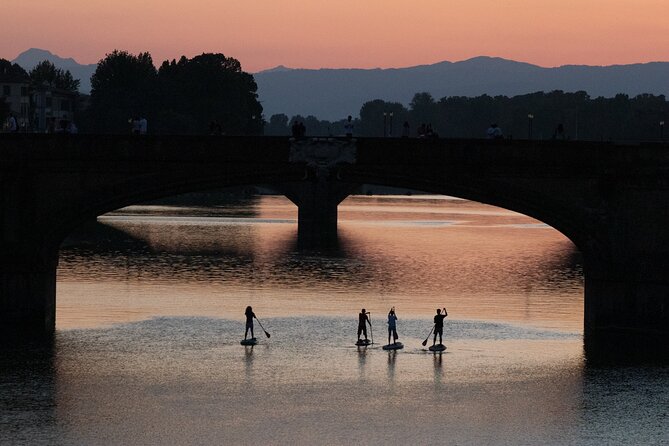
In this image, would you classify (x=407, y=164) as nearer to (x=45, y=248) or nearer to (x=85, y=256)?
(x=45, y=248)

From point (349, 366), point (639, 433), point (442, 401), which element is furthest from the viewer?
point (349, 366)

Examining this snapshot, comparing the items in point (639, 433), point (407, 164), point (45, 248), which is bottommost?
point (639, 433)

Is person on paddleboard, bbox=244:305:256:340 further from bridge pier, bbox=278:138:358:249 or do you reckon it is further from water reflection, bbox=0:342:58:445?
bridge pier, bbox=278:138:358:249

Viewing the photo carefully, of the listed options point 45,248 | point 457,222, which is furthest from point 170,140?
point 457,222

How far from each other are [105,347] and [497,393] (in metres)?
16.8

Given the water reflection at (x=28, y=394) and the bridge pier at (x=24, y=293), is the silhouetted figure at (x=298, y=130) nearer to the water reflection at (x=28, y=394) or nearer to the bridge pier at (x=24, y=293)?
the bridge pier at (x=24, y=293)

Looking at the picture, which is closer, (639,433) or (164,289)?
(639,433)

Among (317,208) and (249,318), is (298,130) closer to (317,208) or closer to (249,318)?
(249,318)

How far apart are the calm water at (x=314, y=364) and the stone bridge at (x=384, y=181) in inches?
113

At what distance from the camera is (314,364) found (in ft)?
172

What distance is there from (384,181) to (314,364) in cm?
1329

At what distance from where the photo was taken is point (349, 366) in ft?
171

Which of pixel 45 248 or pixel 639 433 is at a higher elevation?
pixel 45 248

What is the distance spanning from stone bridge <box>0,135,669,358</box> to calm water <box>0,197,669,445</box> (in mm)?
2863
